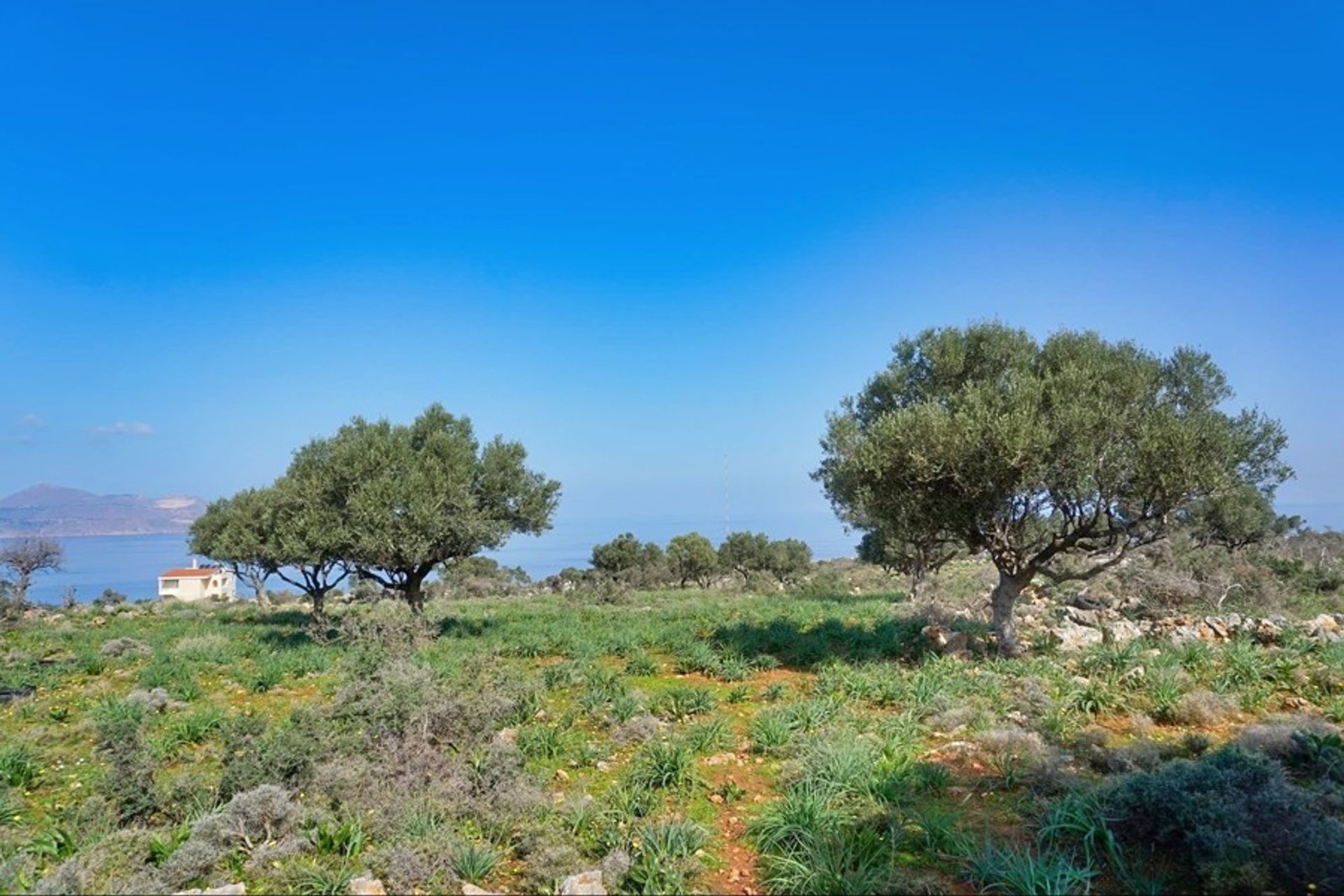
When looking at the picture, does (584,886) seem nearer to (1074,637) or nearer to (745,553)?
(1074,637)

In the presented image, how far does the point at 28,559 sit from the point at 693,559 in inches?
1457

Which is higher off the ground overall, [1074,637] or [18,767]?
[1074,637]

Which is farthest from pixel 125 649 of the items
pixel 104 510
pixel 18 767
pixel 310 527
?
pixel 104 510

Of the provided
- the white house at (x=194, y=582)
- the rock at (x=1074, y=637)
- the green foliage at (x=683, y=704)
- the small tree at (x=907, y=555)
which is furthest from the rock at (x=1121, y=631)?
the white house at (x=194, y=582)

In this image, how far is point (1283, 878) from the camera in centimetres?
586

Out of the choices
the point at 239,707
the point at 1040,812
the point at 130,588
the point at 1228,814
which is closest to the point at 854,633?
the point at 1040,812

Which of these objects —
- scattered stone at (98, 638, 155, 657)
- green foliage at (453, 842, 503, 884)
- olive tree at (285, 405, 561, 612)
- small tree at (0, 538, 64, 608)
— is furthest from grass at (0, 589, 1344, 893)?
small tree at (0, 538, 64, 608)

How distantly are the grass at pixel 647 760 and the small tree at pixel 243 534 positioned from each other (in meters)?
16.0

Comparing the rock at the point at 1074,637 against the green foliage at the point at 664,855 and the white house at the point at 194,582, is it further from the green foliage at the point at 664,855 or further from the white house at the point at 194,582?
the white house at the point at 194,582

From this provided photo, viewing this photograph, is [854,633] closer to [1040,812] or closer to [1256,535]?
[1040,812]

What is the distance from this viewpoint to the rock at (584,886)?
5910mm

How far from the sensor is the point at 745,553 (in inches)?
2085

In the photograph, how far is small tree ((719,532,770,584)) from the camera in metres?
52.6

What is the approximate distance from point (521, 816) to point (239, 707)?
939 cm
